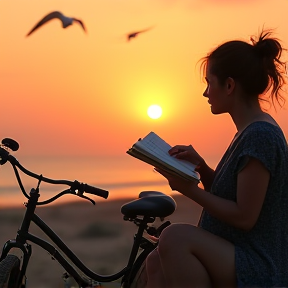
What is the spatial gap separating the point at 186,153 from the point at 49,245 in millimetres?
1109

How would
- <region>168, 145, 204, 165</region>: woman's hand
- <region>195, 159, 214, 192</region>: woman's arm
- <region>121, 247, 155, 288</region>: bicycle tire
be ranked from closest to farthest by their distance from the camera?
<region>168, 145, 204, 165</region>: woman's hand, <region>195, 159, 214, 192</region>: woman's arm, <region>121, 247, 155, 288</region>: bicycle tire

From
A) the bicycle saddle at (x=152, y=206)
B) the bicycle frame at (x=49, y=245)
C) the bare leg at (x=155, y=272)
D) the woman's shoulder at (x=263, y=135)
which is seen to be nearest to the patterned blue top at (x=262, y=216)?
the woman's shoulder at (x=263, y=135)

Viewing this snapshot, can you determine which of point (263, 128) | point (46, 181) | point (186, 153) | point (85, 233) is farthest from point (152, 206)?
point (85, 233)

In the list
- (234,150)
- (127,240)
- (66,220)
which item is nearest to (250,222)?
(234,150)

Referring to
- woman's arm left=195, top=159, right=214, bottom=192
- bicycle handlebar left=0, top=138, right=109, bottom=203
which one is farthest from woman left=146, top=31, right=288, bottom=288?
bicycle handlebar left=0, top=138, right=109, bottom=203

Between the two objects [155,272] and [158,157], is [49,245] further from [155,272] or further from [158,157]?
[158,157]

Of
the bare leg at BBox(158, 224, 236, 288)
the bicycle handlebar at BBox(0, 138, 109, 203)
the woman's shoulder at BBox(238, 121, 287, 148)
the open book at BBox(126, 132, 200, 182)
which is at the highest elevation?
the woman's shoulder at BBox(238, 121, 287, 148)

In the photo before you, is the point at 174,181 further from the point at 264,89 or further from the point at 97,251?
the point at 97,251

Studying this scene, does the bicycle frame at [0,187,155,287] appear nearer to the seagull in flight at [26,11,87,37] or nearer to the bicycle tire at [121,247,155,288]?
the bicycle tire at [121,247,155,288]

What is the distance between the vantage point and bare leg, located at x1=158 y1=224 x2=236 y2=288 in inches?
114

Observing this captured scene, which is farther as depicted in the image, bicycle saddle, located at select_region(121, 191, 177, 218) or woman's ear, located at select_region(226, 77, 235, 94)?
bicycle saddle, located at select_region(121, 191, 177, 218)

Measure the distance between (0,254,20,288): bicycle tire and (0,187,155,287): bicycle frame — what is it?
3 centimetres

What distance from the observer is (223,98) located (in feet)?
10.0

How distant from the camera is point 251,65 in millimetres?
3035
